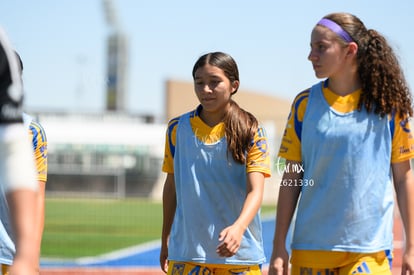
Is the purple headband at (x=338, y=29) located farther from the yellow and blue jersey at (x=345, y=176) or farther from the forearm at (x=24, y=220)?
the forearm at (x=24, y=220)

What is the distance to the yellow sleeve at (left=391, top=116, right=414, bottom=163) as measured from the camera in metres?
4.07

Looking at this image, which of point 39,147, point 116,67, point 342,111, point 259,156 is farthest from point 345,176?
point 116,67

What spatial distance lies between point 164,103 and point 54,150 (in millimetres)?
20950

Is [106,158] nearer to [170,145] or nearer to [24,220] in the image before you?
[170,145]

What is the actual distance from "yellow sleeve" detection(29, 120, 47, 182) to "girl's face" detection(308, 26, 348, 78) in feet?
5.24

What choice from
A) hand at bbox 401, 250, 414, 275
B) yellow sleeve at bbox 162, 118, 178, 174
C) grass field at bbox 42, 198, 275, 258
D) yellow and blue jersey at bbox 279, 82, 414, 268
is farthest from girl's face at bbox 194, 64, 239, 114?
grass field at bbox 42, 198, 275, 258

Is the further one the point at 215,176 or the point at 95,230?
the point at 95,230

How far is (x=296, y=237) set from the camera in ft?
13.4

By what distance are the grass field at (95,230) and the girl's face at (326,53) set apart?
1239 cm

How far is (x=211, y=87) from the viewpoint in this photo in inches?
187

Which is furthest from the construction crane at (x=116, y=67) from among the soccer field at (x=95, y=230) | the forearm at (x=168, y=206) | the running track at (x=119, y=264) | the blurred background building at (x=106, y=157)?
the forearm at (x=168, y=206)

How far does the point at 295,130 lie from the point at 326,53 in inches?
15.1

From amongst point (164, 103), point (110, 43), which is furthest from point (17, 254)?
point (110, 43)

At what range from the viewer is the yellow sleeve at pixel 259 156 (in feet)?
15.3
